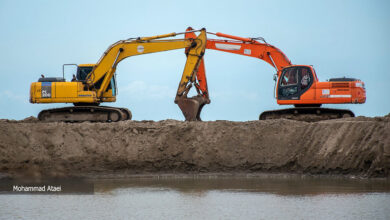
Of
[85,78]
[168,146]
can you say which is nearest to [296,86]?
[168,146]

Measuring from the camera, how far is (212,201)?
43.5 feet

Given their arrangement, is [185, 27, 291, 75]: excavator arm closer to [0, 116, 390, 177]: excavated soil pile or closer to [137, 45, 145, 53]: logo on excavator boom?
[137, 45, 145, 53]: logo on excavator boom

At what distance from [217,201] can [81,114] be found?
474 inches

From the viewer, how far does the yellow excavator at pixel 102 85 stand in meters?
23.2

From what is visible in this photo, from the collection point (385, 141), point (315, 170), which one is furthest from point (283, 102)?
point (385, 141)

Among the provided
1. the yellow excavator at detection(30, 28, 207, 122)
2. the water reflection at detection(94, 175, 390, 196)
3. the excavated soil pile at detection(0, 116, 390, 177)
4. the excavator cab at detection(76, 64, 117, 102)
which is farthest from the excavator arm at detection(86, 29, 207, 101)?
the water reflection at detection(94, 175, 390, 196)

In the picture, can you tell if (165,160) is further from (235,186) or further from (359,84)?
(359,84)

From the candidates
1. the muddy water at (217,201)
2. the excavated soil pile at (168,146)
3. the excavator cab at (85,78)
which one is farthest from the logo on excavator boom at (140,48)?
the muddy water at (217,201)

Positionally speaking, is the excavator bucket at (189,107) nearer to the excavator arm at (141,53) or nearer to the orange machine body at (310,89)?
the excavator arm at (141,53)

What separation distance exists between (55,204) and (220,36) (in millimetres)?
12644

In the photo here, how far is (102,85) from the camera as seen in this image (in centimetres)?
2388

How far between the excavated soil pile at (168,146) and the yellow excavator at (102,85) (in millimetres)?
2421

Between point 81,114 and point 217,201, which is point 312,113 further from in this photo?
point 217,201

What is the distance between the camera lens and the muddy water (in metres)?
11.5
